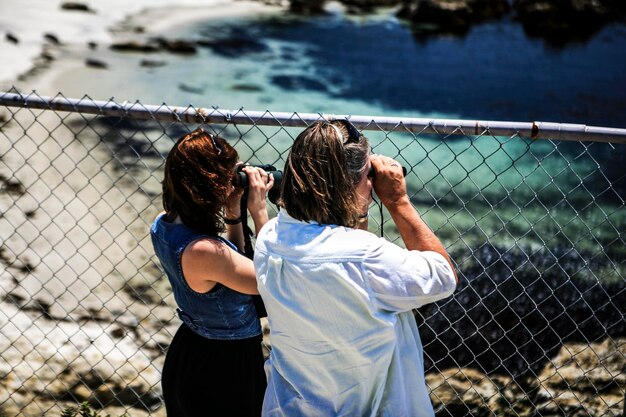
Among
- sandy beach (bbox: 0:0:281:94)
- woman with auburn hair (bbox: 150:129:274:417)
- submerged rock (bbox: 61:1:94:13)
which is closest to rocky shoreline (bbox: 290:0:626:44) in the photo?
sandy beach (bbox: 0:0:281:94)

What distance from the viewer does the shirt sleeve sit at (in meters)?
1.71

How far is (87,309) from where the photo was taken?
550 centimetres

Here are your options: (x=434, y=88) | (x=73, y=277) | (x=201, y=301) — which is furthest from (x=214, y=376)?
(x=434, y=88)

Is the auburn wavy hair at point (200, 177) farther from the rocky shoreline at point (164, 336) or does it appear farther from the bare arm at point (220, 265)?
Answer: the rocky shoreline at point (164, 336)

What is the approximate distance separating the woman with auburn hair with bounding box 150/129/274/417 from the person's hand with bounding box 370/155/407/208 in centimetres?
40

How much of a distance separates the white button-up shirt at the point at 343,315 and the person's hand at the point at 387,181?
21 centimetres

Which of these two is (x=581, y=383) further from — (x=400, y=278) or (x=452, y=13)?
(x=452, y=13)

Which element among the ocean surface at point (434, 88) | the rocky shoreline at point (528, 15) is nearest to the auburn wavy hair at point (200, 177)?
the ocean surface at point (434, 88)

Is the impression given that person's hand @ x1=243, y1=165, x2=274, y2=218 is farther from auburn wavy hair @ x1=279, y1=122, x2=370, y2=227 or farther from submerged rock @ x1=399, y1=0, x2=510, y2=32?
submerged rock @ x1=399, y1=0, x2=510, y2=32

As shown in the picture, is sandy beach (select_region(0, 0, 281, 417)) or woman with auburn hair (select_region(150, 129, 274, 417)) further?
sandy beach (select_region(0, 0, 281, 417))

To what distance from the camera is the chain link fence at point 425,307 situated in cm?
377

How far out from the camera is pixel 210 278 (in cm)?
211

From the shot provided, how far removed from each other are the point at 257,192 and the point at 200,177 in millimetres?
182

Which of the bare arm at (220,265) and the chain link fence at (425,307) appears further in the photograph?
the chain link fence at (425,307)
